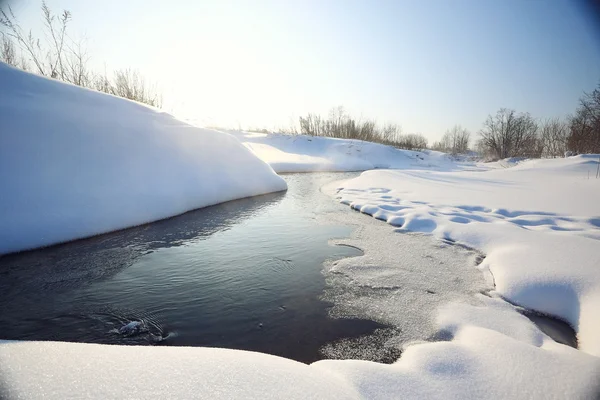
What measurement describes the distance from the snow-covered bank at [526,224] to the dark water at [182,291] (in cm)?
98

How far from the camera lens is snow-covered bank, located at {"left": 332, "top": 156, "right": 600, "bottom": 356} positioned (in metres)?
1.69

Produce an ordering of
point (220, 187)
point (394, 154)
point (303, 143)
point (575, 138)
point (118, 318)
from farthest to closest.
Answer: point (394, 154) < point (303, 143) < point (575, 138) < point (220, 187) < point (118, 318)

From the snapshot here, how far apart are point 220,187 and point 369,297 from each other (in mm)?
3630

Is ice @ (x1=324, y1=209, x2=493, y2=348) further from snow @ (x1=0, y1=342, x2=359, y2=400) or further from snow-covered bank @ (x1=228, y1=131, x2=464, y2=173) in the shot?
snow-covered bank @ (x1=228, y1=131, x2=464, y2=173)

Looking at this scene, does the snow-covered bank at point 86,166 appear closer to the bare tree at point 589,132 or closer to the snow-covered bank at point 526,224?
the snow-covered bank at point 526,224

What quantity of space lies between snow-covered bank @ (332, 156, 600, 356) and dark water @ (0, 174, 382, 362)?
0.98 metres

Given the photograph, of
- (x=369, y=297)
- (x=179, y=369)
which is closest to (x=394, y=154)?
(x=369, y=297)

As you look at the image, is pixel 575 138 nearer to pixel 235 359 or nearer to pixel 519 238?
pixel 519 238

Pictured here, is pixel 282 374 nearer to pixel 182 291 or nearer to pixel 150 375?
pixel 150 375

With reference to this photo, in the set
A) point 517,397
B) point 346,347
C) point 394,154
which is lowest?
point 346,347

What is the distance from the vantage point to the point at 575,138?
12.8 metres

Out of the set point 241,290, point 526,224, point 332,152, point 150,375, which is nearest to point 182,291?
point 241,290

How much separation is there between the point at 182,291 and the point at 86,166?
93.5 inches

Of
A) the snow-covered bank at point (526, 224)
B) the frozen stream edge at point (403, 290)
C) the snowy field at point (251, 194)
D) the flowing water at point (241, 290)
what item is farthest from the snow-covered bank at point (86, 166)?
the snow-covered bank at point (526, 224)
